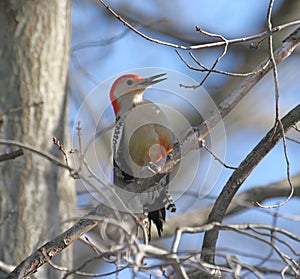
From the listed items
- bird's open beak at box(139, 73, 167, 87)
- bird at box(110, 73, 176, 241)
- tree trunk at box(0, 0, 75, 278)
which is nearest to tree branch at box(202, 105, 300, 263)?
bird at box(110, 73, 176, 241)

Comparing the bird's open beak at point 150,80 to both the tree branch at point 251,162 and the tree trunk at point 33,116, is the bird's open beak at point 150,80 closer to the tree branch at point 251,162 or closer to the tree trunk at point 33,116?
the tree trunk at point 33,116

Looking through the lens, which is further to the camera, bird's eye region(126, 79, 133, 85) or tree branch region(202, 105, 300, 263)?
bird's eye region(126, 79, 133, 85)

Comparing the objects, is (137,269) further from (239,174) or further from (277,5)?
(277,5)

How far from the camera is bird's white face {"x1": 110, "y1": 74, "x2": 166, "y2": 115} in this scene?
454 centimetres

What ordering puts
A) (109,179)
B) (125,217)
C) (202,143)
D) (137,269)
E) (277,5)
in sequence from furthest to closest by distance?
(277,5) → (109,179) → (125,217) → (202,143) → (137,269)

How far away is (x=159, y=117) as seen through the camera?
4.38 m

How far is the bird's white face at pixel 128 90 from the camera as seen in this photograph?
14.9 feet

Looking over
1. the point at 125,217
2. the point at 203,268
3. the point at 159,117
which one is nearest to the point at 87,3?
the point at 159,117

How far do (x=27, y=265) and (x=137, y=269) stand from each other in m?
0.97

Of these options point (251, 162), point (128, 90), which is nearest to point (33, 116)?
point (128, 90)

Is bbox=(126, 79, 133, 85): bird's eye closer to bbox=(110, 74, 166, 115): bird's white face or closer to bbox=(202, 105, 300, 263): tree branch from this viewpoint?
bbox=(110, 74, 166, 115): bird's white face

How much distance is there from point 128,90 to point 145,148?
1.74 ft

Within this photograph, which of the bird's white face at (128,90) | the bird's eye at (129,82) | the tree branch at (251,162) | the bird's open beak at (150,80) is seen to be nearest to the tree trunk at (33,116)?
the bird's white face at (128,90)

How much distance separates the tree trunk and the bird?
520 mm
